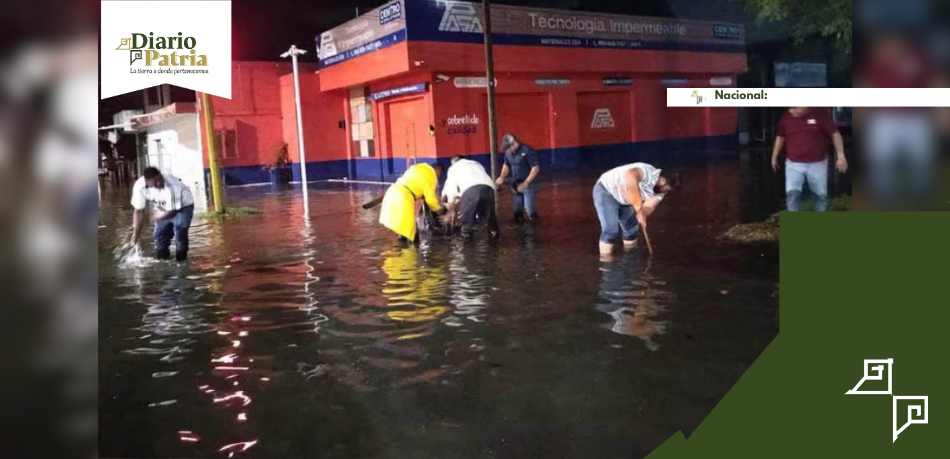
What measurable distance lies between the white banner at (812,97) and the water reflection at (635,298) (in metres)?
1.28

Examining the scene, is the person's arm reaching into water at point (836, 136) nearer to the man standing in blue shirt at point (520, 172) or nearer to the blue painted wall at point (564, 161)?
the man standing in blue shirt at point (520, 172)

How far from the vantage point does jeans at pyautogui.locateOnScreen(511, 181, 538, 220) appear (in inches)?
359

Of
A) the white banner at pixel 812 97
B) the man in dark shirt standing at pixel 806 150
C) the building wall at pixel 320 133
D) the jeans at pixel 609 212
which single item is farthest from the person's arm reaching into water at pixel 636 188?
the building wall at pixel 320 133

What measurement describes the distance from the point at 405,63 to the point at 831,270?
9605mm

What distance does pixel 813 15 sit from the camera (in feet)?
18.7

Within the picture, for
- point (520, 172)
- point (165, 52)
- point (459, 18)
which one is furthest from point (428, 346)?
point (459, 18)

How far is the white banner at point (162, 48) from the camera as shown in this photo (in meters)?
3.71

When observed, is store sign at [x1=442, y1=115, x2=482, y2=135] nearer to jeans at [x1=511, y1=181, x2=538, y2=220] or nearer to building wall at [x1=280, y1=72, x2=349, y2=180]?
building wall at [x1=280, y1=72, x2=349, y2=180]

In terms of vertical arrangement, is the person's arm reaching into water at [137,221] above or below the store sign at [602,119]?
below

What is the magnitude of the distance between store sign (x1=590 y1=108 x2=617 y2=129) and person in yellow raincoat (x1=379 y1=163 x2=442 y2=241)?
20.5 feet

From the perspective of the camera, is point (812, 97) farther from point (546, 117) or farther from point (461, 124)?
point (546, 117)

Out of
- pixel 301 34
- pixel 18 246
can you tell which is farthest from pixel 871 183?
pixel 301 34

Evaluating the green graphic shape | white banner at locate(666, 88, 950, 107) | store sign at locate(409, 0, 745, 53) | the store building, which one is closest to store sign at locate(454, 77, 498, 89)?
the store building

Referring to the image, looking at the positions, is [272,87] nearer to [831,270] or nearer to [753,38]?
[753,38]
